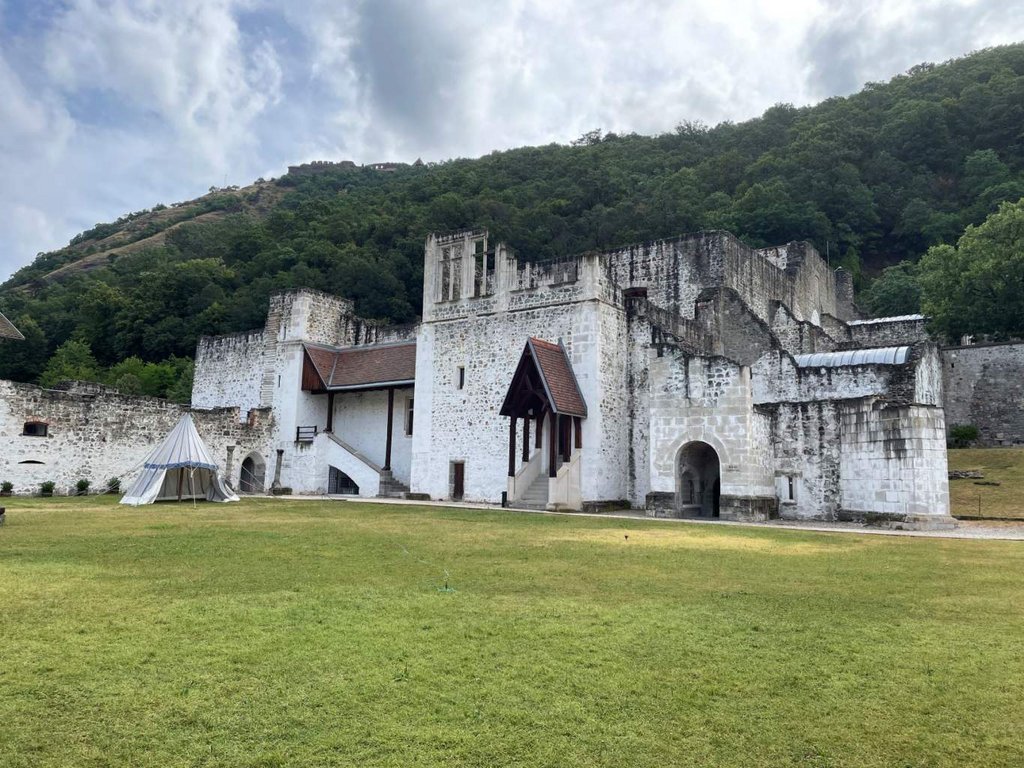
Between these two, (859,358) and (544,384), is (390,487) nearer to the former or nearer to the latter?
(544,384)

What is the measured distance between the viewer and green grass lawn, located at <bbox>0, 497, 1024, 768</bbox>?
4.04m

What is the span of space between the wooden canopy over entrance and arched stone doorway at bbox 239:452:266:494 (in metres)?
14.7

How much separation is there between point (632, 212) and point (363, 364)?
2949 cm

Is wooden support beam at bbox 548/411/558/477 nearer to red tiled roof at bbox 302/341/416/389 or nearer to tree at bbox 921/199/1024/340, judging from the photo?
red tiled roof at bbox 302/341/416/389

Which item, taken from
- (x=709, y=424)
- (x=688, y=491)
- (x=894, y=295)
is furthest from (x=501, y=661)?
(x=894, y=295)

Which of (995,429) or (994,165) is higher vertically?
(994,165)

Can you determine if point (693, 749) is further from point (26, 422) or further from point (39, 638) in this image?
point (26, 422)

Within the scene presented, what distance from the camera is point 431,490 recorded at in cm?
2845

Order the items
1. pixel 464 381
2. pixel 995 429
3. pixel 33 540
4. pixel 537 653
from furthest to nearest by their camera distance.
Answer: pixel 995 429, pixel 464 381, pixel 33 540, pixel 537 653

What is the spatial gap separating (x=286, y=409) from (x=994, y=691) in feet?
107

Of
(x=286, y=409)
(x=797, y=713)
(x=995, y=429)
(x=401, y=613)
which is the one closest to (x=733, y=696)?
(x=797, y=713)

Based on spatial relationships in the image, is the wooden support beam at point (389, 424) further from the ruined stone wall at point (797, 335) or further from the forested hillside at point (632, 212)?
the forested hillside at point (632, 212)

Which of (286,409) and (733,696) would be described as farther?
(286,409)

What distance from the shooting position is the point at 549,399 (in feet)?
76.8
